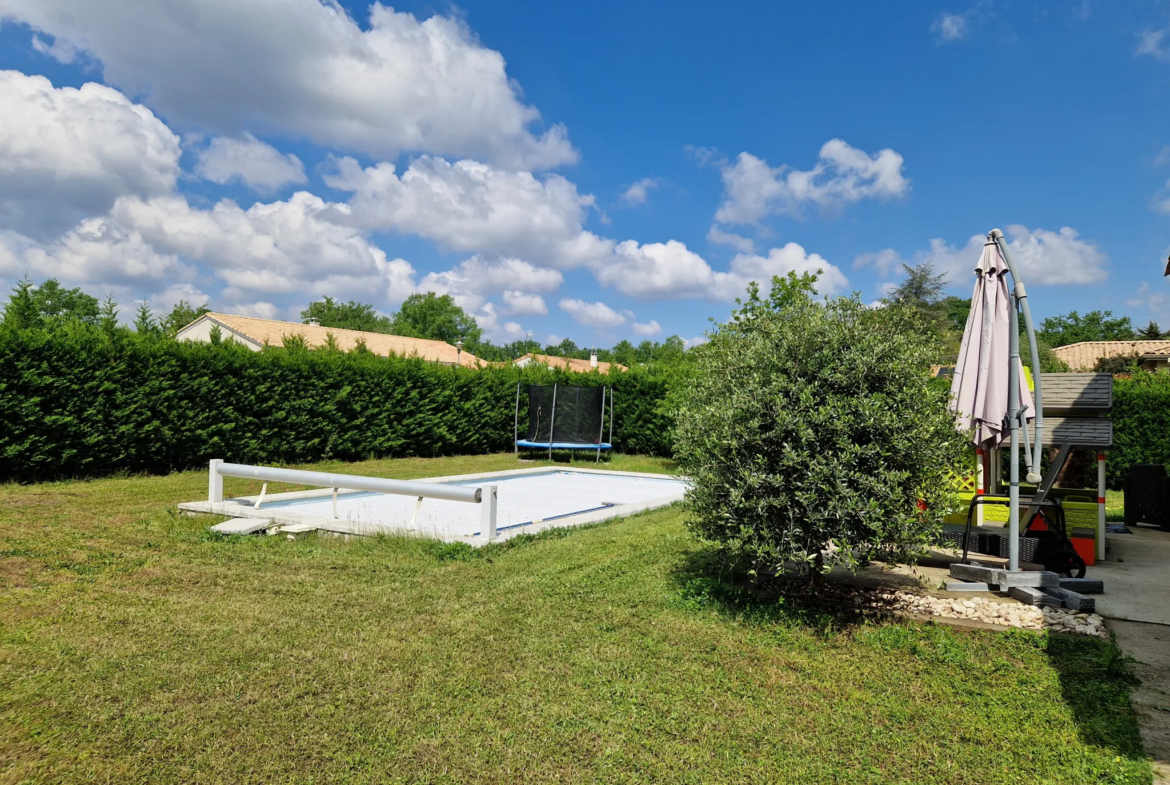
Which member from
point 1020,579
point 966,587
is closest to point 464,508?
point 966,587

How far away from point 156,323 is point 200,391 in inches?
88.7

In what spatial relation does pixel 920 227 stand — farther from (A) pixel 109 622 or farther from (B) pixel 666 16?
(A) pixel 109 622

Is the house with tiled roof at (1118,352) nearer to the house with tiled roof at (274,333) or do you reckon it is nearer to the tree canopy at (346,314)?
the house with tiled roof at (274,333)

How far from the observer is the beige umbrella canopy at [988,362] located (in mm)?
4992

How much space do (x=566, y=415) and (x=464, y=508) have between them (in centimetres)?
805

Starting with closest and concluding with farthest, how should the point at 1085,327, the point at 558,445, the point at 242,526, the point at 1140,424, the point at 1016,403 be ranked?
the point at 1016,403 < the point at 242,526 < the point at 1140,424 < the point at 558,445 < the point at 1085,327

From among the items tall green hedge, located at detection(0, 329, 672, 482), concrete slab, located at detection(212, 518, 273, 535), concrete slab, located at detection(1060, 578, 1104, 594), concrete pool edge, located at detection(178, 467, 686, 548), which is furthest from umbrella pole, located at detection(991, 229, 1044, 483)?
tall green hedge, located at detection(0, 329, 672, 482)

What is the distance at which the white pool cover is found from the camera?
258 inches

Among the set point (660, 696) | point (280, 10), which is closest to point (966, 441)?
point (660, 696)

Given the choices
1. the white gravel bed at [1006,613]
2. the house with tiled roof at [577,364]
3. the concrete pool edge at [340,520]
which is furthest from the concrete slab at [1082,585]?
the house with tiled roof at [577,364]

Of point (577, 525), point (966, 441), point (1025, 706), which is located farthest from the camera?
point (577, 525)

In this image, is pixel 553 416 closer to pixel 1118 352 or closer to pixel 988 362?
pixel 988 362

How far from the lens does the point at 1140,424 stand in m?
11.7

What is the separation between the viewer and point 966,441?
13.6ft
